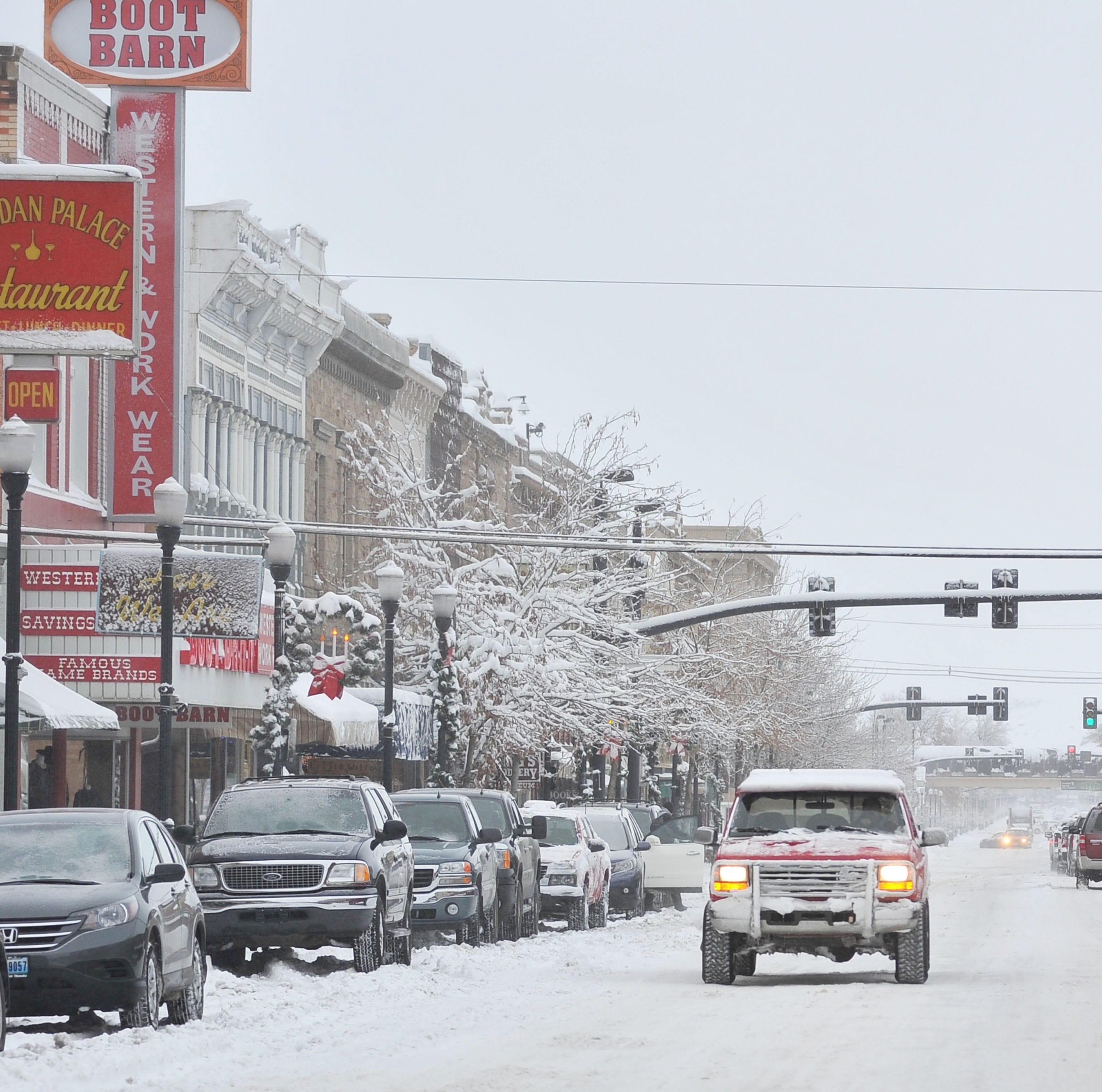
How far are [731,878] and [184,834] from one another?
481 cm

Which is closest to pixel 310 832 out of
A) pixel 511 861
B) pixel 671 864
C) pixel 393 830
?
pixel 393 830

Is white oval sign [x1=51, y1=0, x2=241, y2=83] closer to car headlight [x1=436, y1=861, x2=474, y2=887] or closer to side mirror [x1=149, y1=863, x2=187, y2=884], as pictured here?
car headlight [x1=436, y1=861, x2=474, y2=887]

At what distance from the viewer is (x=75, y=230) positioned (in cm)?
2634

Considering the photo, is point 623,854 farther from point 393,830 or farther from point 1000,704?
point 1000,704

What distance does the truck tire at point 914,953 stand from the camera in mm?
20516

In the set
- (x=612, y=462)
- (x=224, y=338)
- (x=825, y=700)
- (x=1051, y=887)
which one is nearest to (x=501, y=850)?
(x=224, y=338)

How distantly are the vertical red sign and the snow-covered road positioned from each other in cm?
1409

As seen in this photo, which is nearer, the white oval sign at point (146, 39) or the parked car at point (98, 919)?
the parked car at point (98, 919)

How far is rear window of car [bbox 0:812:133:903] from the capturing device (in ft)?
53.1

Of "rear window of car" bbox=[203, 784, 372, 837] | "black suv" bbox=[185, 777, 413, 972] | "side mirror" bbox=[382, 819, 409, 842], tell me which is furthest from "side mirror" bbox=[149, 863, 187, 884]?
"side mirror" bbox=[382, 819, 409, 842]

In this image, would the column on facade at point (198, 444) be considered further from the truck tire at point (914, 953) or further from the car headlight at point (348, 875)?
the truck tire at point (914, 953)

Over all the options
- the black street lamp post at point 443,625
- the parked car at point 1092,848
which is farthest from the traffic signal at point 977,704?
the black street lamp post at point 443,625

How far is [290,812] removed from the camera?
73.7ft

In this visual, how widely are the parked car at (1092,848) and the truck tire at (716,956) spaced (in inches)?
1233
